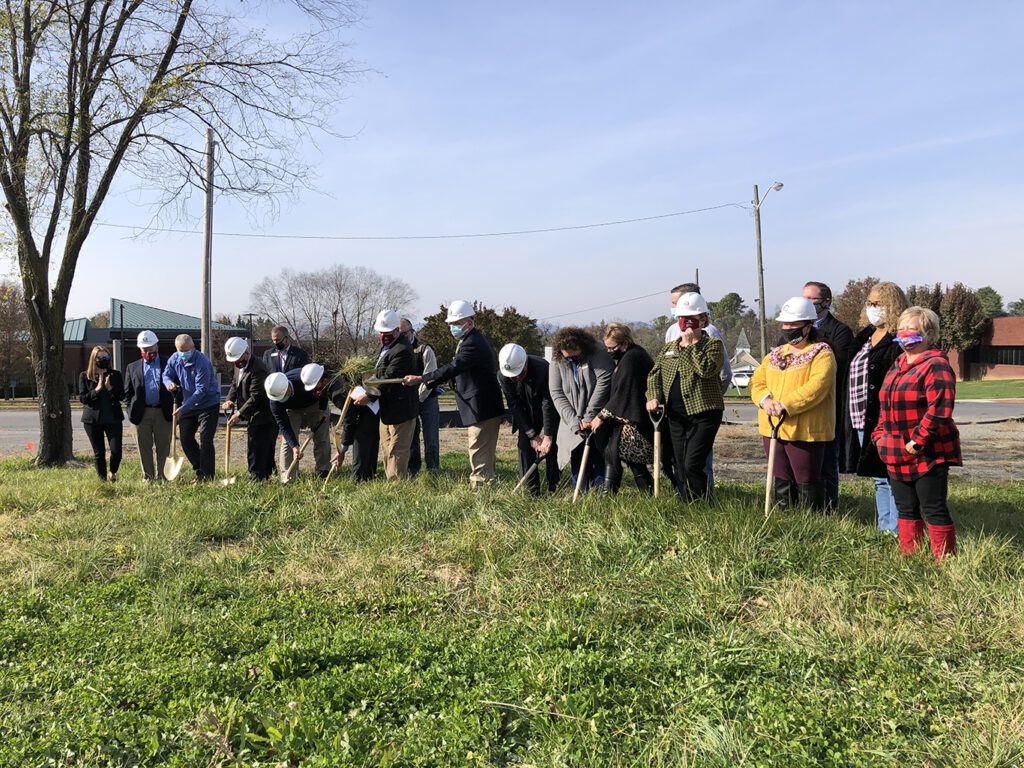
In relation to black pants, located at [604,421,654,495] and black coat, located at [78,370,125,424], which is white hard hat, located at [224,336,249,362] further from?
black pants, located at [604,421,654,495]

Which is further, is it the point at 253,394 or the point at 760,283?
the point at 760,283

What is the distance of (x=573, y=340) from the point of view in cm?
657

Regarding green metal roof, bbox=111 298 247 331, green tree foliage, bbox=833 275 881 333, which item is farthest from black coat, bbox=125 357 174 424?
green tree foliage, bbox=833 275 881 333

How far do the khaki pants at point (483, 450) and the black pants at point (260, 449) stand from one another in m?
2.35

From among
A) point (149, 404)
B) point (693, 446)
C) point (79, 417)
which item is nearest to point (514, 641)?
point (693, 446)

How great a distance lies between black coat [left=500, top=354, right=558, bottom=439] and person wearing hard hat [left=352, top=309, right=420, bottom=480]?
1.07m

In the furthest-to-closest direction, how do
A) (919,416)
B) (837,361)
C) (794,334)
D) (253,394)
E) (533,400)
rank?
(253,394)
(533,400)
(837,361)
(794,334)
(919,416)

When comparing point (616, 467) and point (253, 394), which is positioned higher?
point (253, 394)

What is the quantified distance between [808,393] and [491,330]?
97.3ft

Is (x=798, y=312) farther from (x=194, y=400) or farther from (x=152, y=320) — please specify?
(x=152, y=320)

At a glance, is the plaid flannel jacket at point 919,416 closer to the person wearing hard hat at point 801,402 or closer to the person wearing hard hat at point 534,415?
the person wearing hard hat at point 801,402

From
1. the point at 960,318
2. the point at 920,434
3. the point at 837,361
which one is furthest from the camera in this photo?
the point at 960,318

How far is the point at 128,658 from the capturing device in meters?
3.64

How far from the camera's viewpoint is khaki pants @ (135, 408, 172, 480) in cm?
867
